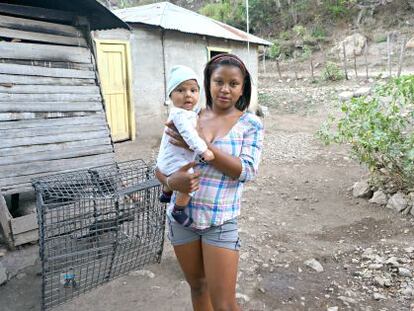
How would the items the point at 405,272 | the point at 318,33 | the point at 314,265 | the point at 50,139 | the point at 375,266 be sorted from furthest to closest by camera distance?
1. the point at 318,33
2. the point at 50,139
3. the point at 314,265
4. the point at 375,266
5. the point at 405,272

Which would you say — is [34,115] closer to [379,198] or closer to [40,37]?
[40,37]

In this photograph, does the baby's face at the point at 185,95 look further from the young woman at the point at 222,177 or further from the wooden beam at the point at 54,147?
the wooden beam at the point at 54,147

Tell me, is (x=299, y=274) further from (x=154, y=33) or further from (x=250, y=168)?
(x=154, y=33)

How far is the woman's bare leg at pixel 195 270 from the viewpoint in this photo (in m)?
1.83

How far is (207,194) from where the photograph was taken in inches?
68.4

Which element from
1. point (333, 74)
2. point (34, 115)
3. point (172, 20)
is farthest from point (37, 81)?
point (333, 74)

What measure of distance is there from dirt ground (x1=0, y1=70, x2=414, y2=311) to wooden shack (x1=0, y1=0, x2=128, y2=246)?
1.14 m

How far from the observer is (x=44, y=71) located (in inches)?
177

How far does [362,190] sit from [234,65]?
3.92 m

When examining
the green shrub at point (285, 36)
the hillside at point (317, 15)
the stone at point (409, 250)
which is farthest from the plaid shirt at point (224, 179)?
the green shrub at point (285, 36)

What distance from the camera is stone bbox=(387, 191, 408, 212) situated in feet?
14.5

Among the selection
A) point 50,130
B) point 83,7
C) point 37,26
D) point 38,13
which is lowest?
point 50,130

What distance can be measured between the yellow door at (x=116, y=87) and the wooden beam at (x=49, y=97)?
3.30 metres

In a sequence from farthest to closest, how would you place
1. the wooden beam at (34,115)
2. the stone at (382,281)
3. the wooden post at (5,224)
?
the wooden beam at (34,115)
the wooden post at (5,224)
the stone at (382,281)
